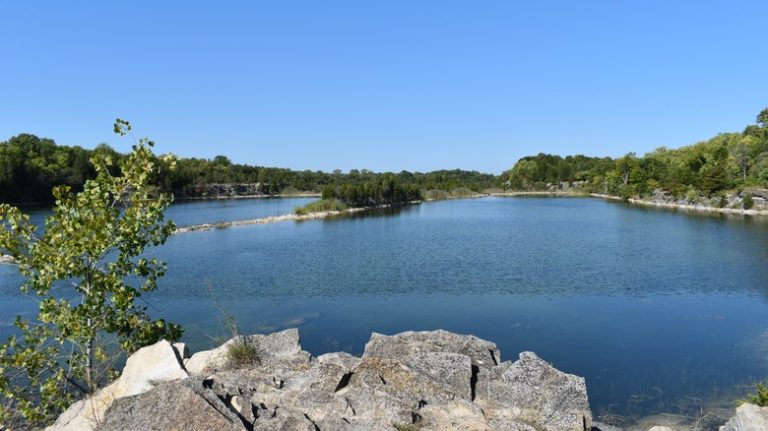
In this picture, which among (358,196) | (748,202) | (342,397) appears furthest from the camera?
(358,196)

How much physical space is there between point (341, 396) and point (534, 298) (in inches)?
614

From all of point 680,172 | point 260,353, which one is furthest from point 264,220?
point 680,172

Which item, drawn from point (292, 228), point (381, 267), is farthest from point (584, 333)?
point (292, 228)

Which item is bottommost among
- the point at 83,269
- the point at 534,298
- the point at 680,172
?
the point at 534,298

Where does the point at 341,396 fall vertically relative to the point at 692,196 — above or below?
below

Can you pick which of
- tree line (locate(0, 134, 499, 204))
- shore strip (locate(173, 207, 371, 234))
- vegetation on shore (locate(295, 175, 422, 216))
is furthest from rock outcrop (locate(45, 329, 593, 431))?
vegetation on shore (locate(295, 175, 422, 216))

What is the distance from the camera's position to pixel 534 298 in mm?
20500

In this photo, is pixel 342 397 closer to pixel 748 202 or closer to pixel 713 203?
pixel 748 202

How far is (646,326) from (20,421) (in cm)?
1681

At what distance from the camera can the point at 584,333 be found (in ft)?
53.3

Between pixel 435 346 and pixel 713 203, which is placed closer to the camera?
pixel 435 346

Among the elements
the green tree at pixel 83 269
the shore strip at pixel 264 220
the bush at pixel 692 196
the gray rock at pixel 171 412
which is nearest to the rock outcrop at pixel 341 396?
the gray rock at pixel 171 412

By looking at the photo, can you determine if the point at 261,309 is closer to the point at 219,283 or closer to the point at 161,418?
the point at 219,283

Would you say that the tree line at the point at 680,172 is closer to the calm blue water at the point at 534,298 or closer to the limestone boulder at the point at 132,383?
the calm blue water at the point at 534,298
